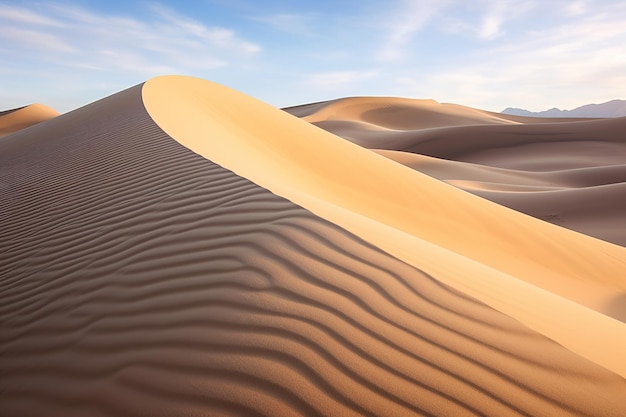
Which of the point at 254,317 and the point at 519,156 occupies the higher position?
the point at 519,156

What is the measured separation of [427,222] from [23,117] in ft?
138

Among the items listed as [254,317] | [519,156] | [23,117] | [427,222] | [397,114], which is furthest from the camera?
[397,114]

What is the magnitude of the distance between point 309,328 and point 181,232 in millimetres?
1483

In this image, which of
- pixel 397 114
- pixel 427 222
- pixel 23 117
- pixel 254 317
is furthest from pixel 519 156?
pixel 23 117

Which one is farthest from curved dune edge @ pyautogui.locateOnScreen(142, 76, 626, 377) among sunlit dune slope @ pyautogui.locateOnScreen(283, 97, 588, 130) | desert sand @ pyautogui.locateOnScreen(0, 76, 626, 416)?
sunlit dune slope @ pyautogui.locateOnScreen(283, 97, 588, 130)

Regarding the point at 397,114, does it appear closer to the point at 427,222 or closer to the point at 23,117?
the point at 23,117

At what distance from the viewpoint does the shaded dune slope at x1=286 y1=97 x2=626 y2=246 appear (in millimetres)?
12023

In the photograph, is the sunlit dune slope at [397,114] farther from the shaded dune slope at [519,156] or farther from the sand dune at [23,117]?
the sand dune at [23,117]

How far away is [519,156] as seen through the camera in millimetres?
30000

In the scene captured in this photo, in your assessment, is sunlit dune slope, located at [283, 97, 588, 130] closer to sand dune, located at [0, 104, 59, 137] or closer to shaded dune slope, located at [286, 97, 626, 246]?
shaded dune slope, located at [286, 97, 626, 246]

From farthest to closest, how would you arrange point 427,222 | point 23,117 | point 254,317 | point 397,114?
point 397,114 < point 23,117 < point 427,222 < point 254,317

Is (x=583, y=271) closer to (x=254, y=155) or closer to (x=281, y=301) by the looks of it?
(x=254, y=155)

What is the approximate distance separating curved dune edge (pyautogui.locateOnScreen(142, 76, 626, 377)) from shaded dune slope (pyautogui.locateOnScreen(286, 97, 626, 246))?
14.0 ft

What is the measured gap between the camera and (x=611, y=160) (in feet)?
88.5
